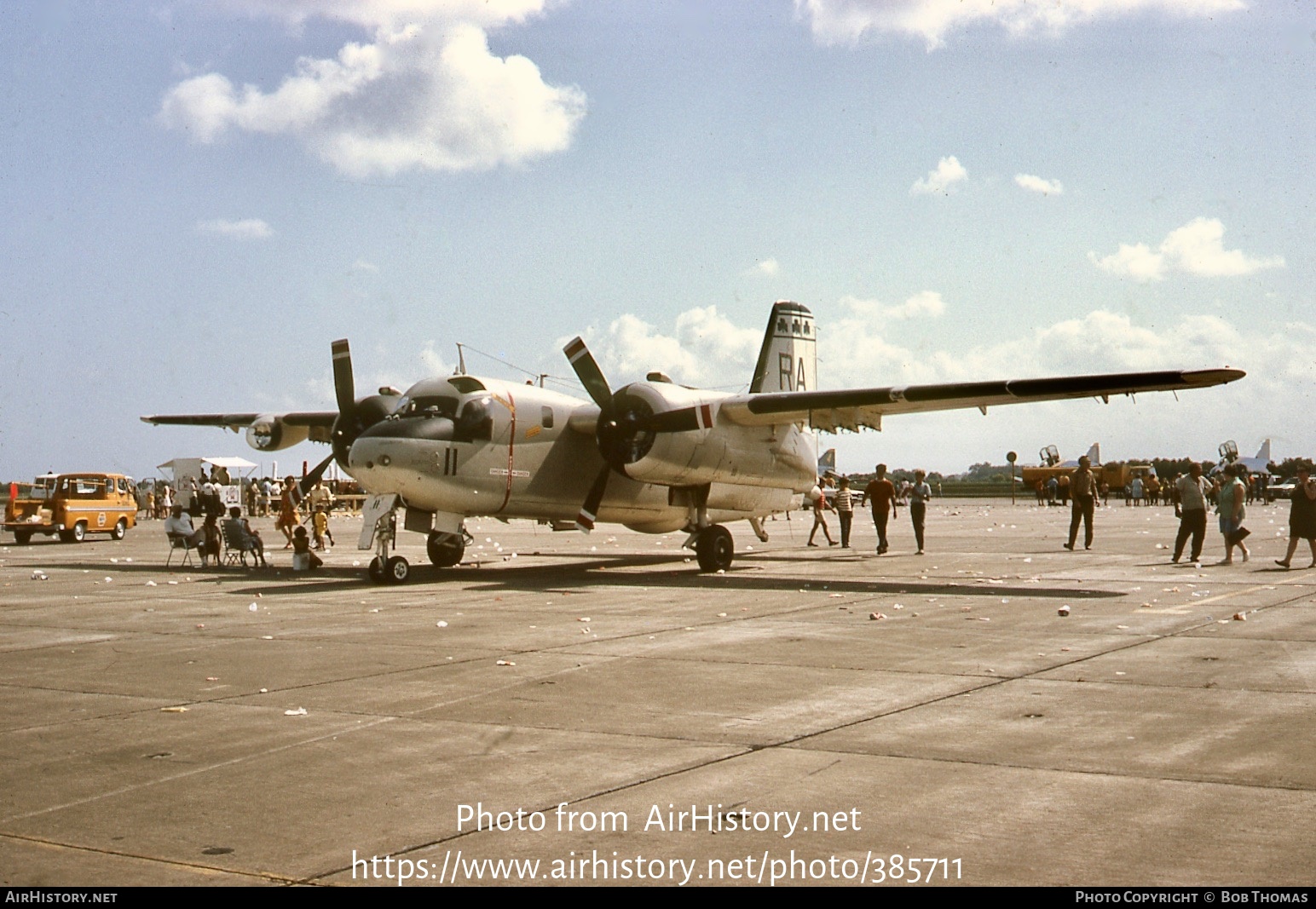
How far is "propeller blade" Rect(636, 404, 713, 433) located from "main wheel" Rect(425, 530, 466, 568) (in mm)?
3950

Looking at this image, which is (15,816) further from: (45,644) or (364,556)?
(364,556)

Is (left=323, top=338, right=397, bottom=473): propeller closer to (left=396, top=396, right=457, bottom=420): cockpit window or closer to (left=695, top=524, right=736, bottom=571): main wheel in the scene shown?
(left=396, top=396, right=457, bottom=420): cockpit window

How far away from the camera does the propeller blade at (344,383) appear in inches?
878

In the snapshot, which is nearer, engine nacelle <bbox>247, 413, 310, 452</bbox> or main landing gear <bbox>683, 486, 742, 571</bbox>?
main landing gear <bbox>683, 486, 742, 571</bbox>

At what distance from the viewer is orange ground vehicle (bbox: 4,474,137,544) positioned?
35.2m

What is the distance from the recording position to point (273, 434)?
1037 inches

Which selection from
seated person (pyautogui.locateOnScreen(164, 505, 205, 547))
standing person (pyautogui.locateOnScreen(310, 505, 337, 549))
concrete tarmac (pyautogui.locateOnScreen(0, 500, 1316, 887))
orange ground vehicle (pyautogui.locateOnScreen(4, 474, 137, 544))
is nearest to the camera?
concrete tarmac (pyautogui.locateOnScreen(0, 500, 1316, 887))

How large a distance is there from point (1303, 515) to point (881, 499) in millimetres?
9066

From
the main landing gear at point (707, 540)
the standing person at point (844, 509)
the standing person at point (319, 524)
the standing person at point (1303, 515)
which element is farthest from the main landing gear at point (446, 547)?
the standing person at point (1303, 515)

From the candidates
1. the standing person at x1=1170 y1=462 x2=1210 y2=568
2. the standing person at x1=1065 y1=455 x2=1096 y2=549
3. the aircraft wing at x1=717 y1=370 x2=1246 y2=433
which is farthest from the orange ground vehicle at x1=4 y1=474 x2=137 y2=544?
the standing person at x1=1170 y1=462 x2=1210 y2=568

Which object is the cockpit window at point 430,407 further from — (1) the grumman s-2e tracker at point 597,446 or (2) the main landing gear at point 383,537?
(2) the main landing gear at point 383,537

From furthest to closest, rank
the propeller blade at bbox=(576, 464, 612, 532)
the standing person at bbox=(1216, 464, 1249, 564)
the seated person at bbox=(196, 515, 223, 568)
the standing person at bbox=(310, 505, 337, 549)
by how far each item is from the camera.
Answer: the standing person at bbox=(310, 505, 337, 549) < the seated person at bbox=(196, 515, 223, 568) < the standing person at bbox=(1216, 464, 1249, 564) < the propeller blade at bbox=(576, 464, 612, 532)

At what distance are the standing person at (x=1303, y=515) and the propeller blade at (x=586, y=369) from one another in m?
12.2

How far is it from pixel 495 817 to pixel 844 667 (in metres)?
5.09
